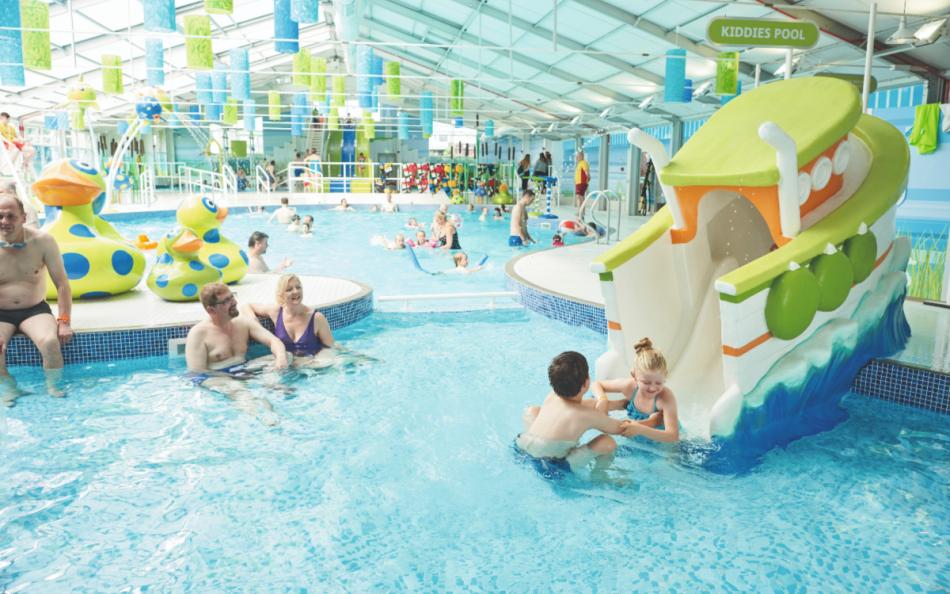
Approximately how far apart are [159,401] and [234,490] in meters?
1.29

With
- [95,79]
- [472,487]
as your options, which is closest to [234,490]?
[472,487]

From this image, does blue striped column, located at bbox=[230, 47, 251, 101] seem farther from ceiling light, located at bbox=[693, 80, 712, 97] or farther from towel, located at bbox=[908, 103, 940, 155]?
towel, located at bbox=[908, 103, 940, 155]

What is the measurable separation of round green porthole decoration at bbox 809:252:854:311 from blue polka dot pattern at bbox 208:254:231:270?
4316mm

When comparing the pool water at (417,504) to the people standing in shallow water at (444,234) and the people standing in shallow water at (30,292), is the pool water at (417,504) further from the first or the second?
the people standing in shallow water at (444,234)

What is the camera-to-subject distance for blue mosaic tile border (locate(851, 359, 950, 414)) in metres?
3.88

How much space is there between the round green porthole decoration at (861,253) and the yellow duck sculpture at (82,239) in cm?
494

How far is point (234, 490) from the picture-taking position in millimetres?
2980

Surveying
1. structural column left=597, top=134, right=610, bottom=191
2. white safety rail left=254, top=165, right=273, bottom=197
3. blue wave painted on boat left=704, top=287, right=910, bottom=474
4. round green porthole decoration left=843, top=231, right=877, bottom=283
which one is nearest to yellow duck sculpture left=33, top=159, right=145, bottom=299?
blue wave painted on boat left=704, top=287, right=910, bottom=474

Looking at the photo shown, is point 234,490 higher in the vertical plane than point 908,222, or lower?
lower

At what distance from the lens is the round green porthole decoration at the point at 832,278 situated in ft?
11.0

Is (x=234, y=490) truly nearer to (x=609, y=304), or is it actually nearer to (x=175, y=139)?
(x=609, y=304)

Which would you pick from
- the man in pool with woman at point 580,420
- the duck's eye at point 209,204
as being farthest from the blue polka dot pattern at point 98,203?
the man in pool with woman at point 580,420

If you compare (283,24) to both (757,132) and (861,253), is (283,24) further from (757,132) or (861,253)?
(861,253)

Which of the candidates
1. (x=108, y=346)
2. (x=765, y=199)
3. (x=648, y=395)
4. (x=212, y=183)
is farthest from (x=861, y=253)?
(x=212, y=183)
